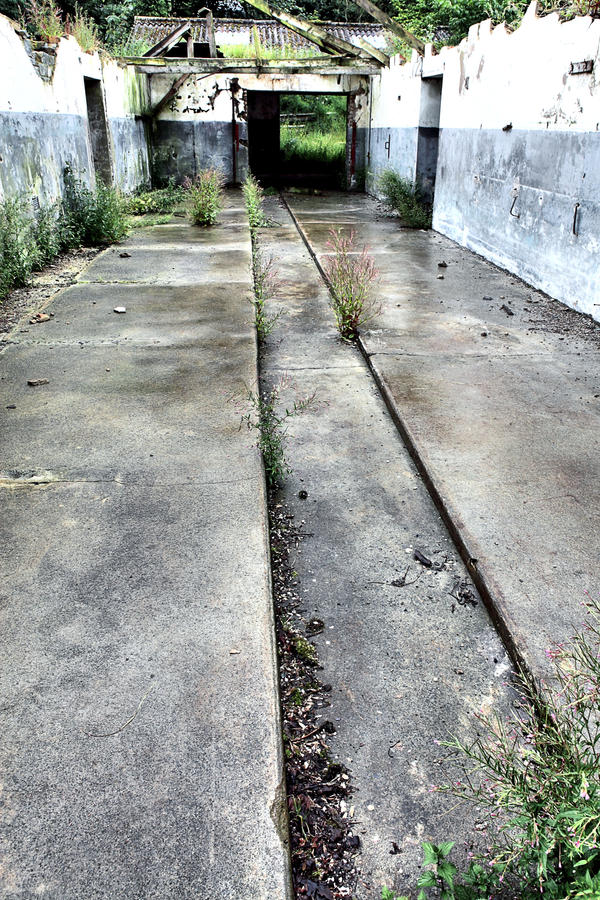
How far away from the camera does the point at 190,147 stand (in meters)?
15.6

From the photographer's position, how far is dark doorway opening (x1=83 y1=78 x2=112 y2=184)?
10.9 m

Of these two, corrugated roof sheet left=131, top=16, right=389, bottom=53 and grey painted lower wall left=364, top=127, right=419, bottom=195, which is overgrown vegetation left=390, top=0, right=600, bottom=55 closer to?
corrugated roof sheet left=131, top=16, right=389, bottom=53

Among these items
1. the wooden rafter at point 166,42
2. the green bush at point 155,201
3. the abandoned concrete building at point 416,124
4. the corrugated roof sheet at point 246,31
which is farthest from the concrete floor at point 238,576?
the corrugated roof sheet at point 246,31

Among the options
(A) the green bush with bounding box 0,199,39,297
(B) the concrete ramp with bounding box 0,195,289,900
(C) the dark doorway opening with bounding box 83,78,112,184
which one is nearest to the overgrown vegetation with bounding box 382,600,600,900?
(B) the concrete ramp with bounding box 0,195,289,900

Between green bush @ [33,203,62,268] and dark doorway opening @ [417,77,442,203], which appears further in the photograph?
dark doorway opening @ [417,77,442,203]

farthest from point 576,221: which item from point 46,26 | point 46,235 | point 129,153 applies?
point 129,153

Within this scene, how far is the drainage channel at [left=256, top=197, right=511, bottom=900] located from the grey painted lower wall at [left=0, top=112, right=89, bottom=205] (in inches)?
198

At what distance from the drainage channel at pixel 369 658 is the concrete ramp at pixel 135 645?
0.53 feet

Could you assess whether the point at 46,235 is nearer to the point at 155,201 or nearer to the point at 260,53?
the point at 155,201

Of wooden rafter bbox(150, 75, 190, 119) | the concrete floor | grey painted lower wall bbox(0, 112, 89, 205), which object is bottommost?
the concrete floor

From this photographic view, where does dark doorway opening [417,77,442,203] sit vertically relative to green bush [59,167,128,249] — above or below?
above

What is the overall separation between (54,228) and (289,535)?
6664mm

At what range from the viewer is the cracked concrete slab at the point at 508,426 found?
8.57ft

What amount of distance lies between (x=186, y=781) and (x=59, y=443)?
224 centimetres
